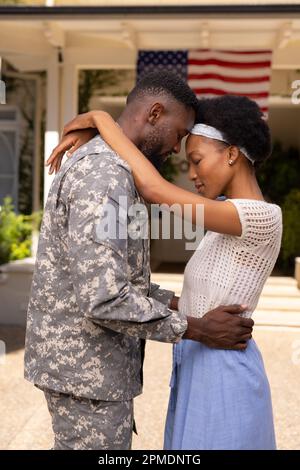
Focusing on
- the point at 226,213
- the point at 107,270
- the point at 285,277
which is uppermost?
the point at 226,213

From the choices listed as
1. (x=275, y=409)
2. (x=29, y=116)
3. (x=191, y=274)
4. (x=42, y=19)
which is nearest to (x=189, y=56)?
(x=42, y=19)

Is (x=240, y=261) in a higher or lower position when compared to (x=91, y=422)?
higher

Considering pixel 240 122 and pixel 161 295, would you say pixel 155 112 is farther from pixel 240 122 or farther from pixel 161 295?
pixel 161 295

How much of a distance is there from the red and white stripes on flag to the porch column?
180cm

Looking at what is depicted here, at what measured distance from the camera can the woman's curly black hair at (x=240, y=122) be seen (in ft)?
6.58

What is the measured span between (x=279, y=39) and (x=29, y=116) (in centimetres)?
379

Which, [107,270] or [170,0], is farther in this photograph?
[170,0]

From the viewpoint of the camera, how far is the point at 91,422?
6.53 ft

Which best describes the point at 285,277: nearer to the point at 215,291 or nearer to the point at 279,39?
the point at 279,39

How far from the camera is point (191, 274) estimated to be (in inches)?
83.9

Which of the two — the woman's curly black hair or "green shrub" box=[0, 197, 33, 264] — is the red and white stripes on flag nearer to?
"green shrub" box=[0, 197, 33, 264]

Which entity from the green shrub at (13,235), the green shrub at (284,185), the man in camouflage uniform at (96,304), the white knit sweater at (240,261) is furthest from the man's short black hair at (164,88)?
the green shrub at (284,185)

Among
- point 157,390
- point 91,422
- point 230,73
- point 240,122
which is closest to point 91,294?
point 91,422

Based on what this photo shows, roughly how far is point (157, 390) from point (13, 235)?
425cm
